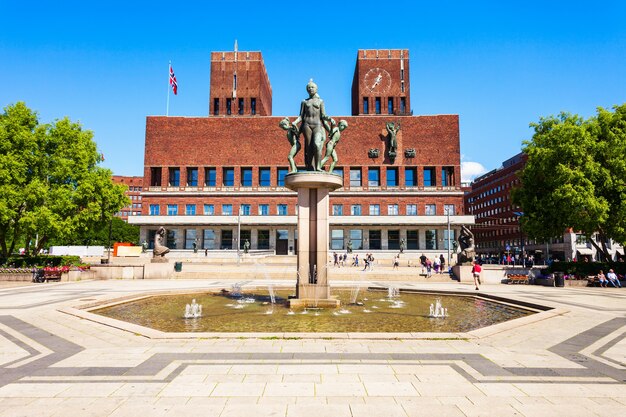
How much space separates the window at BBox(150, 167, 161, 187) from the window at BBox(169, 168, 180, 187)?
84.9 inches

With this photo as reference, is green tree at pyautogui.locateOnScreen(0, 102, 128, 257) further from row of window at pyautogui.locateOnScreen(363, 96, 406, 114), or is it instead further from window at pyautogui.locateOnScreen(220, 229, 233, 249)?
row of window at pyautogui.locateOnScreen(363, 96, 406, 114)

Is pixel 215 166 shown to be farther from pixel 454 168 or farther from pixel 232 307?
pixel 232 307

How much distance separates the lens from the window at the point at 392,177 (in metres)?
65.4

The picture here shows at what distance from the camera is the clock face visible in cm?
7512

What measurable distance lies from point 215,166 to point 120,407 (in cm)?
6290

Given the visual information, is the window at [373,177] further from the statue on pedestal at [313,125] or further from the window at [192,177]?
the statue on pedestal at [313,125]

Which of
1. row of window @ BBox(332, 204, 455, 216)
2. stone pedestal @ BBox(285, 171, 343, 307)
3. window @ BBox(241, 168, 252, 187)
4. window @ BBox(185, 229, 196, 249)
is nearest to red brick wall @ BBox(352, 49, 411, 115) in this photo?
row of window @ BBox(332, 204, 455, 216)

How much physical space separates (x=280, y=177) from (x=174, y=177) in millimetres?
17329

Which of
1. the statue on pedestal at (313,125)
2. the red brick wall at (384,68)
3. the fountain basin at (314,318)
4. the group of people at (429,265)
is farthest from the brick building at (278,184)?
the statue on pedestal at (313,125)

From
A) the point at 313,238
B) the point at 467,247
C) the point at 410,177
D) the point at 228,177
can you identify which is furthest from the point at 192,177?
the point at 313,238

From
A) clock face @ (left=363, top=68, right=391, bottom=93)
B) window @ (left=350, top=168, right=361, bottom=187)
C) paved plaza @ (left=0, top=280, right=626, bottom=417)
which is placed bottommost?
paved plaza @ (left=0, top=280, right=626, bottom=417)

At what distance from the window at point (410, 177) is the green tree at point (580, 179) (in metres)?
30.5

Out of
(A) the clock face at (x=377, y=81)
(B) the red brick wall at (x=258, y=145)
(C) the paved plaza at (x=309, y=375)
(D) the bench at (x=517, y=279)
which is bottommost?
(D) the bench at (x=517, y=279)

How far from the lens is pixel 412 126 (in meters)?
66.2
